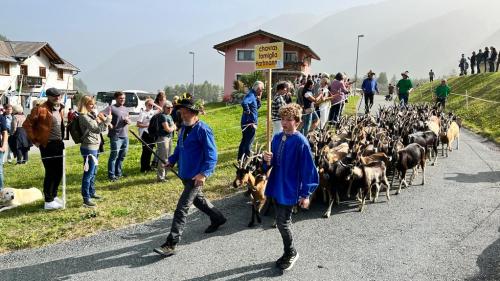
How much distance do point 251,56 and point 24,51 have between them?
79.9 ft

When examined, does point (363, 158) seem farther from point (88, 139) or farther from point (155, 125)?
point (88, 139)

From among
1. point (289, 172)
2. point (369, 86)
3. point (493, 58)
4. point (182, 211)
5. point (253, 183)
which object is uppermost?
point (493, 58)

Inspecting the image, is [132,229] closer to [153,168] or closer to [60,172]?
[60,172]

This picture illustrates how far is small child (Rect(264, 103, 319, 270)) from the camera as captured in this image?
17.7 ft

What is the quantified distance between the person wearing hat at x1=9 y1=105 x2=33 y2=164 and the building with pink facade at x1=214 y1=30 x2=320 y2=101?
98.6ft

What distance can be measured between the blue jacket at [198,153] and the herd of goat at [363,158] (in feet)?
4.36

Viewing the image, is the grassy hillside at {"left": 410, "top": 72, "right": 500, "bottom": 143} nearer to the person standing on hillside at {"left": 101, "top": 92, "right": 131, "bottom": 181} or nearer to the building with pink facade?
the person standing on hillside at {"left": 101, "top": 92, "right": 131, "bottom": 181}

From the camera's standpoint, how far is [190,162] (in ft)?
20.2

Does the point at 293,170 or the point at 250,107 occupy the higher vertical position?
the point at 250,107

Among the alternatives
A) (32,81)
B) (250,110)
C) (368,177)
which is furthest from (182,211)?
(32,81)

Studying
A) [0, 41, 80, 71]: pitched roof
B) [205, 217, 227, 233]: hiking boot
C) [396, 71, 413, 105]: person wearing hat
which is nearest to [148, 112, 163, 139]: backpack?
[205, 217, 227, 233]: hiking boot

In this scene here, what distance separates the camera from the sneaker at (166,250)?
6.02 m

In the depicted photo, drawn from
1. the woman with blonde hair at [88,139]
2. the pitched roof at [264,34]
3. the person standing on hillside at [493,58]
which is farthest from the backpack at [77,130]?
the pitched roof at [264,34]

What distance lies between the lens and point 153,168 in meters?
12.0
